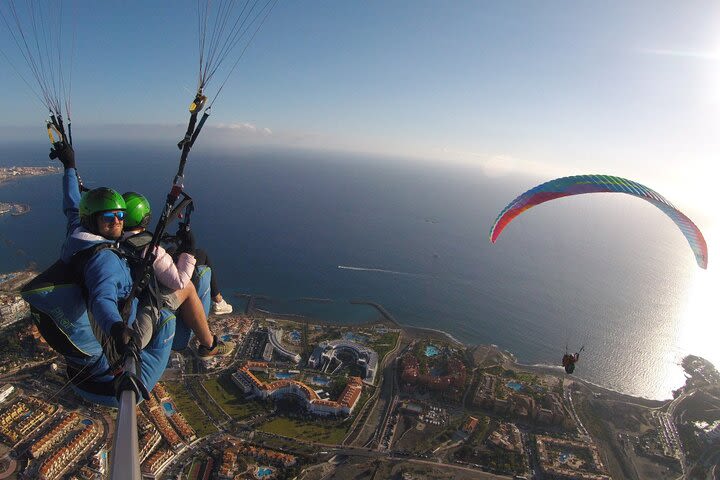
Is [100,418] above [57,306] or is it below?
below

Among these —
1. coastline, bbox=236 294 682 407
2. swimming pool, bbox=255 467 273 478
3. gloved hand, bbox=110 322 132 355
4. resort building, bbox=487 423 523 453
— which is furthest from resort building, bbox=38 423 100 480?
resort building, bbox=487 423 523 453

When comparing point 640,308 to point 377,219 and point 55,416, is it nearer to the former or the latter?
point 377,219

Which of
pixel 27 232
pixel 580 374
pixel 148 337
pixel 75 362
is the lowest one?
pixel 580 374

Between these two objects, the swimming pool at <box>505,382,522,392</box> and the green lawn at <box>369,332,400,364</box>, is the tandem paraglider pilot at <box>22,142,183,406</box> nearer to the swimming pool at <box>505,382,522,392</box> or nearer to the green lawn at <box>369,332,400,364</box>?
the green lawn at <box>369,332,400,364</box>

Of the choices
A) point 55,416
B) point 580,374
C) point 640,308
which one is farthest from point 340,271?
point 640,308

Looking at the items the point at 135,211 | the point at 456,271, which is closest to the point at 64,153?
the point at 135,211

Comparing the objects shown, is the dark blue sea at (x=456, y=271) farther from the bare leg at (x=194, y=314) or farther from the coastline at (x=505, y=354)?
the bare leg at (x=194, y=314)
